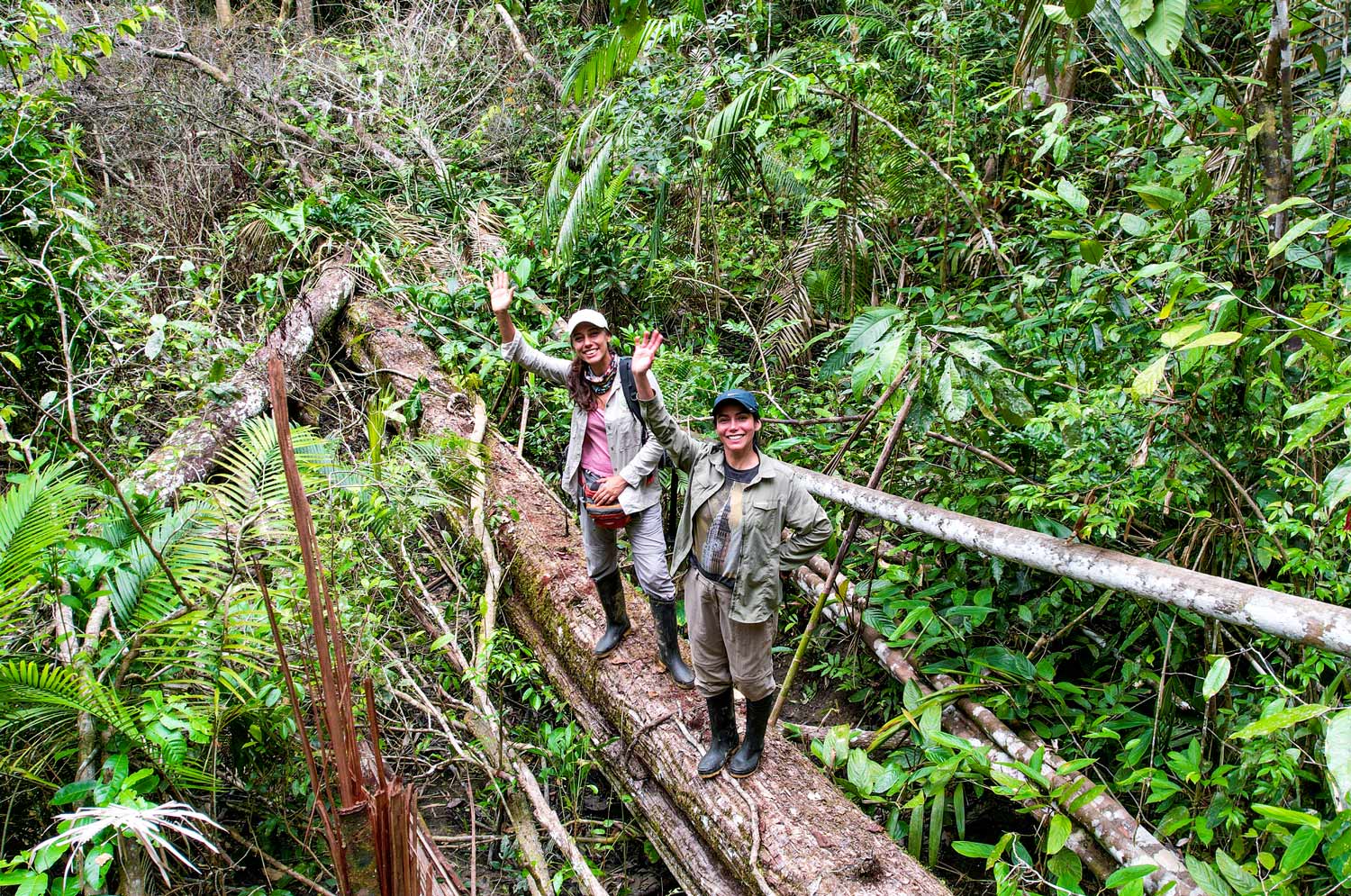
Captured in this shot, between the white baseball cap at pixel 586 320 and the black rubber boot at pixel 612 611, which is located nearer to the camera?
the white baseball cap at pixel 586 320

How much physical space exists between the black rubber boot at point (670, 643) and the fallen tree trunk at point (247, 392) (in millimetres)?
2684

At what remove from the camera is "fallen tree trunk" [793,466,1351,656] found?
2.45m

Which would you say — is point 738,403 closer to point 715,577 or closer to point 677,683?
point 715,577

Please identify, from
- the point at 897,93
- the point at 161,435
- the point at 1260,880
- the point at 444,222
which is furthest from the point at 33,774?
the point at 897,93

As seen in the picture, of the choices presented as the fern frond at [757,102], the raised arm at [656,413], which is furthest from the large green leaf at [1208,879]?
the fern frond at [757,102]

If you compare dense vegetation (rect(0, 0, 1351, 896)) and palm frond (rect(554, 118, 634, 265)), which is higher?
palm frond (rect(554, 118, 634, 265))

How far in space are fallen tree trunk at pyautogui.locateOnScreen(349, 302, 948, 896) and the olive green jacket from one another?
88cm

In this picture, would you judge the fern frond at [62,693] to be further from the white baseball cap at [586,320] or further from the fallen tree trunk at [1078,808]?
the fallen tree trunk at [1078,808]

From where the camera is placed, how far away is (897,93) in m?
7.43

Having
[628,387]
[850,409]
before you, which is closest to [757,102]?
[850,409]

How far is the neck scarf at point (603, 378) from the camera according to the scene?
4047 millimetres

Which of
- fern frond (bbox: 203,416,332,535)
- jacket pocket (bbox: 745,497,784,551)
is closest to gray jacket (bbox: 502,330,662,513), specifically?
jacket pocket (bbox: 745,497,784,551)

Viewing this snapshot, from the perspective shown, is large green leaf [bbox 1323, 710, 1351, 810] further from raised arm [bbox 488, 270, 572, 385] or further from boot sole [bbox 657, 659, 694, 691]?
raised arm [bbox 488, 270, 572, 385]

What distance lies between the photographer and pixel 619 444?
13.2 ft
